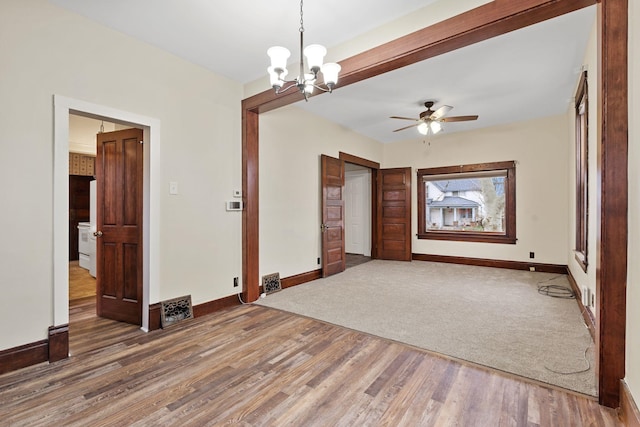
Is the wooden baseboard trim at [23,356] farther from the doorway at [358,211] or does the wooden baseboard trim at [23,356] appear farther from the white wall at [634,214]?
the doorway at [358,211]

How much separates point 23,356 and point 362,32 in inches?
145

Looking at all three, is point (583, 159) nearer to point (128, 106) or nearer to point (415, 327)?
point (415, 327)

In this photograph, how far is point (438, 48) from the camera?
2320 mm

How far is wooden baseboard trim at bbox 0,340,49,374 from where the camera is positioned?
2092 millimetres

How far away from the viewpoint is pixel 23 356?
2.16 metres

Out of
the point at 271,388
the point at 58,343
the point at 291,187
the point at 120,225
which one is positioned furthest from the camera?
the point at 291,187

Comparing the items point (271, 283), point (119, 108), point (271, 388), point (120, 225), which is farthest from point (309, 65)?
point (271, 283)

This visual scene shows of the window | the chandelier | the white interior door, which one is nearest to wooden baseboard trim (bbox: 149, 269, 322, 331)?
the chandelier

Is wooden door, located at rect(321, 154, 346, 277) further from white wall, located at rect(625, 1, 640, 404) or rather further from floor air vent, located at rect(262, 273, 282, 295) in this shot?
white wall, located at rect(625, 1, 640, 404)

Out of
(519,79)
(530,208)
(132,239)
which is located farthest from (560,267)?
(132,239)

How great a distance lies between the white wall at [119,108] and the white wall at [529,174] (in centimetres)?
456

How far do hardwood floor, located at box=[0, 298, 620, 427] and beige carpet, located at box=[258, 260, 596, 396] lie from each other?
9.4 inches

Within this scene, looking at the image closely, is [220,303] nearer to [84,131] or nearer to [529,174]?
[84,131]

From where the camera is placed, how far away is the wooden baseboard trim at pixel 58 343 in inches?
89.3
